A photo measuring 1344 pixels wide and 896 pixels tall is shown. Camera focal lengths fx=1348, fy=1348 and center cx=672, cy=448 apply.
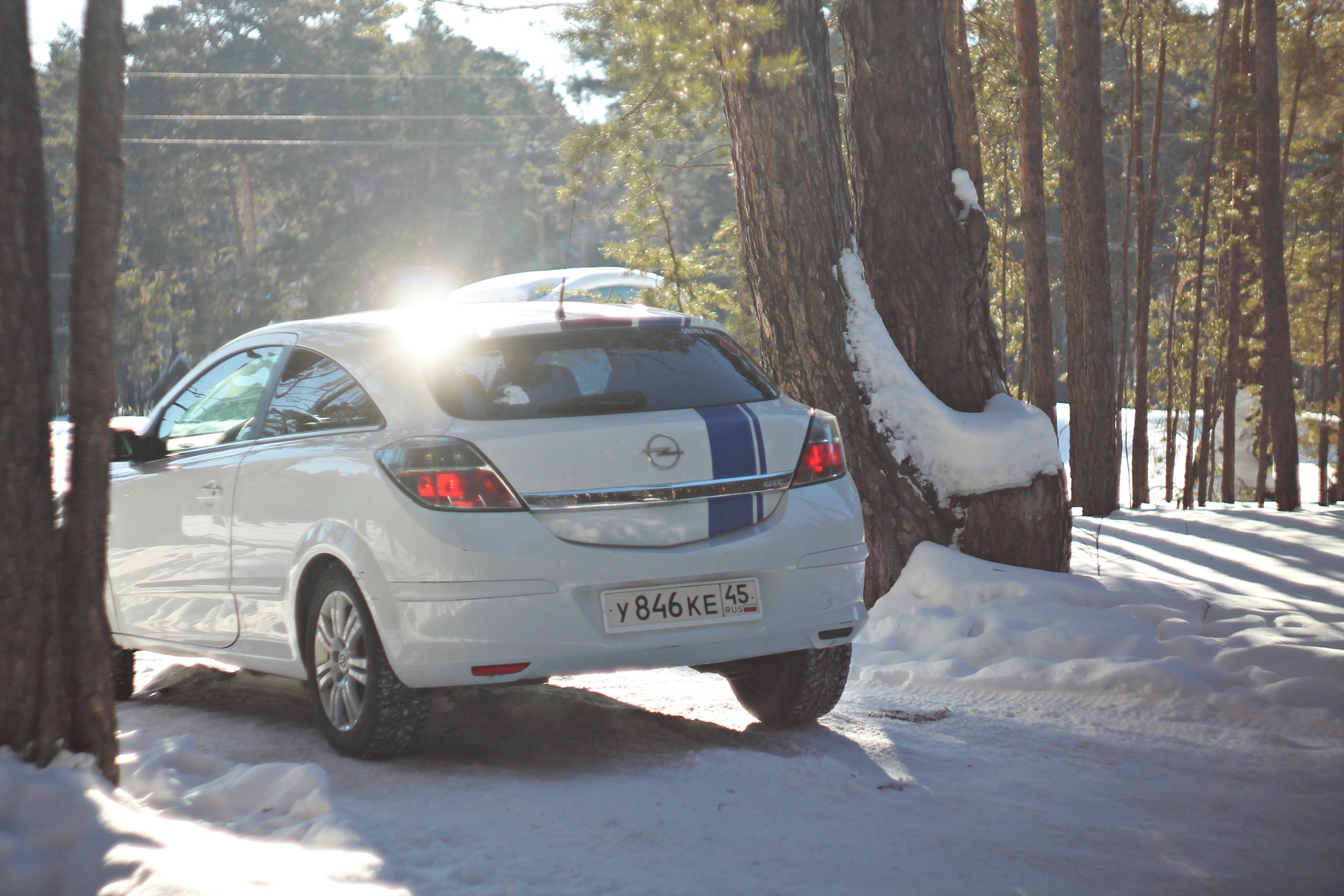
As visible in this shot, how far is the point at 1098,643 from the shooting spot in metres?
6.18

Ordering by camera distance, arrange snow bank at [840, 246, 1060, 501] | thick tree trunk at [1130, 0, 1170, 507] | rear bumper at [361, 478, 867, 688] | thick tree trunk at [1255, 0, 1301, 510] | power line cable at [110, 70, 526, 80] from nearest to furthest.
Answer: rear bumper at [361, 478, 867, 688] → snow bank at [840, 246, 1060, 501] → thick tree trunk at [1255, 0, 1301, 510] → thick tree trunk at [1130, 0, 1170, 507] → power line cable at [110, 70, 526, 80]

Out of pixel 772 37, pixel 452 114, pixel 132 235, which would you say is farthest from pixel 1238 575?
pixel 132 235

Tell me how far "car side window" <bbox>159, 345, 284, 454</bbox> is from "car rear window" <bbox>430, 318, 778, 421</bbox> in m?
1.19

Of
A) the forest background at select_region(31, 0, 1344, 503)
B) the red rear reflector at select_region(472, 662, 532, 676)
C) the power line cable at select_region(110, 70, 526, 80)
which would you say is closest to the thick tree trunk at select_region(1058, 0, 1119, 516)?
the red rear reflector at select_region(472, 662, 532, 676)

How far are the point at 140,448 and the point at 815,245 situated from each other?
3.82 meters

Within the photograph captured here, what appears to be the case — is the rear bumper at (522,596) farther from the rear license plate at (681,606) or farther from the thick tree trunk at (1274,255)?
→ the thick tree trunk at (1274,255)

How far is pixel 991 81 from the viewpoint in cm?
1456

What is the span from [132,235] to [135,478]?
5560 cm

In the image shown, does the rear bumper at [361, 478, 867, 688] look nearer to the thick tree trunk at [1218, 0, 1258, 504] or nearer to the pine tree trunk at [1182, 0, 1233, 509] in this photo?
the pine tree trunk at [1182, 0, 1233, 509]

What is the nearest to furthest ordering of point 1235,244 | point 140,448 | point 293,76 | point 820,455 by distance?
point 820,455
point 140,448
point 1235,244
point 293,76

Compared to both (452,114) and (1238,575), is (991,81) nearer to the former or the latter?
(1238,575)

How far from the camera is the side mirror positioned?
5621 mm

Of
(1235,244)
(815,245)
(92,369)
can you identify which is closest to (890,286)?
(815,245)

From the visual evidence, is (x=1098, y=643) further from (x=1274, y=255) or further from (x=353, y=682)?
(x=1274, y=255)
